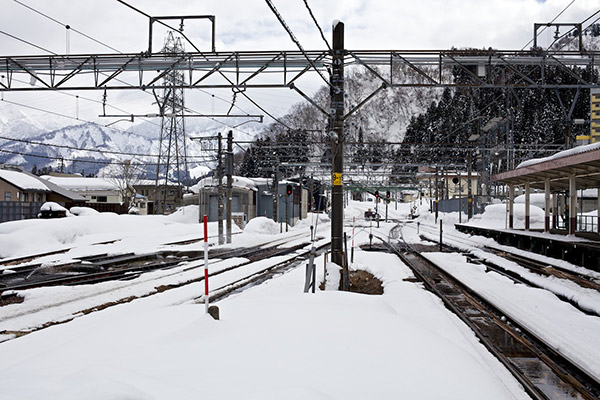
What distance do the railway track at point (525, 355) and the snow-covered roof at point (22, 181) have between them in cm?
4103

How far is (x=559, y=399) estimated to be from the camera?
598cm

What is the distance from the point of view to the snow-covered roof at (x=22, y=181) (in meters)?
41.5

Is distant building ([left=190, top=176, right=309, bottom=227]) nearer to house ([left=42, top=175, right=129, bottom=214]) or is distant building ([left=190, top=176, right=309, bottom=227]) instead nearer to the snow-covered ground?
the snow-covered ground

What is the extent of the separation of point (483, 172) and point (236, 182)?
24.1 meters

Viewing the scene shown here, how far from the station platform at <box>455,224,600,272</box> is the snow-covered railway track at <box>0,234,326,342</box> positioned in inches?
479

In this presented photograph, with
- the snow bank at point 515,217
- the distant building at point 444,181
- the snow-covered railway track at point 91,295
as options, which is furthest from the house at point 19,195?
the distant building at point 444,181

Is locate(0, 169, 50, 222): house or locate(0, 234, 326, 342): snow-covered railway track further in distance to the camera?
locate(0, 169, 50, 222): house

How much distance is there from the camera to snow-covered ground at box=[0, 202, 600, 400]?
14.3 ft

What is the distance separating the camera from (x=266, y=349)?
5.64 m

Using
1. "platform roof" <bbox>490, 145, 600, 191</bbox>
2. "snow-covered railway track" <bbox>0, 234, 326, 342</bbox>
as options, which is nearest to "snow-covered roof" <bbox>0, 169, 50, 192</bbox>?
"snow-covered railway track" <bbox>0, 234, 326, 342</bbox>

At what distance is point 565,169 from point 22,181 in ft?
142

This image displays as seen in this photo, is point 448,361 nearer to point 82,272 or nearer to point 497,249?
point 82,272

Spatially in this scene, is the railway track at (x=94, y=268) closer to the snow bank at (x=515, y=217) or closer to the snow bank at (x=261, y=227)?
the snow bank at (x=261, y=227)

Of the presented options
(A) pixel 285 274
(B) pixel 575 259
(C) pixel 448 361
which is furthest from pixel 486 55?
(C) pixel 448 361
